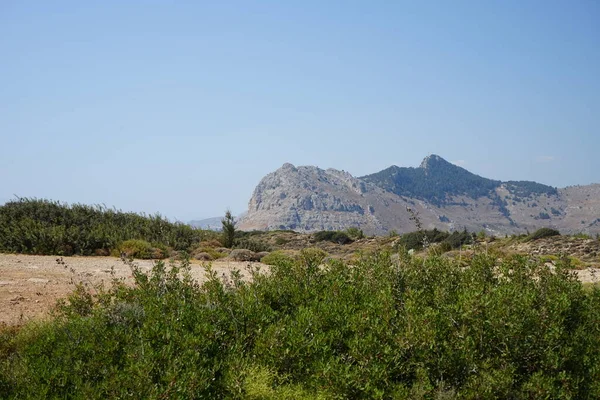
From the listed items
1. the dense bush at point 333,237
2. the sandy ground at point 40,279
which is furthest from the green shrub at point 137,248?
the dense bush at point 333,237

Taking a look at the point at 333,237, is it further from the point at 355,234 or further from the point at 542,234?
the point at 542,234

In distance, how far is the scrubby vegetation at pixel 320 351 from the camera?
462cm

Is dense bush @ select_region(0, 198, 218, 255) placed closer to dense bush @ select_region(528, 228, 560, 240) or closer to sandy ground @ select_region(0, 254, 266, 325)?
sandy ground @ select_region(0, 254, 266, 325)

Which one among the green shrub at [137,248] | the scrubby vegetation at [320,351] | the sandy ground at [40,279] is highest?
the green shrub at [137,248]

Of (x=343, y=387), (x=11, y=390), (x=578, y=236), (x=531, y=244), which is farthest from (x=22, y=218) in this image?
(x=578, y=236)

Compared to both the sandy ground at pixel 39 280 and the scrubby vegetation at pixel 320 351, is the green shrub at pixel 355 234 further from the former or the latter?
the scrubby vegetation at pixel 320 351

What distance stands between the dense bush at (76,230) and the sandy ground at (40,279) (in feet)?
4.65

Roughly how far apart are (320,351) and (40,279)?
8.31 meters

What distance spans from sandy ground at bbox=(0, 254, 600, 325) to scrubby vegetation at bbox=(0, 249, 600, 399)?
4.29ft

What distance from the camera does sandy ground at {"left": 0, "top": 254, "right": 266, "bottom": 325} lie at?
27.5 ft

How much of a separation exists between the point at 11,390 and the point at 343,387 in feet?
10.8

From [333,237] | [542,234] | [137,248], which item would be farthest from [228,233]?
[542,234]

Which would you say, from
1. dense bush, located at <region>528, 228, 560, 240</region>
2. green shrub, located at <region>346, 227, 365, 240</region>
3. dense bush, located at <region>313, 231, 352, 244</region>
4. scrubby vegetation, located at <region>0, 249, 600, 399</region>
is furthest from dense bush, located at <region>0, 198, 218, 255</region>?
dense bush, located at <region>528, 228, 560, 240</region>

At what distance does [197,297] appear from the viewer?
7.16 metres
